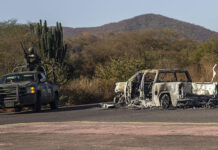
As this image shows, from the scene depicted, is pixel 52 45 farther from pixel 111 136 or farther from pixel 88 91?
pixel 111 136

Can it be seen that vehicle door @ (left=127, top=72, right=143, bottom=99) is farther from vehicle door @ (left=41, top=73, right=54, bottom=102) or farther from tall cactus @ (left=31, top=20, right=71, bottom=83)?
tall cactus @ (left=31, top=20, right=71, bottom=83)

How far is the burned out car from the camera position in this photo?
790 inches

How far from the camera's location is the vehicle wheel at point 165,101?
2067 cm

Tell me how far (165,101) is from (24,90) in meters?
5.97

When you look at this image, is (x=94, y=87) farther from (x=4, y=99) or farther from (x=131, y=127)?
(x=131, y=127)

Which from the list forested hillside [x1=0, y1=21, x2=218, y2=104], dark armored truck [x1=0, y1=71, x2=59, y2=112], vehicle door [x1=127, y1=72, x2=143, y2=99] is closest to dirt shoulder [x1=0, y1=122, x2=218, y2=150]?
dark armored truck [x1=0, y1=71, x2=59, y2=112]

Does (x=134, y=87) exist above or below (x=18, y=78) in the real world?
below

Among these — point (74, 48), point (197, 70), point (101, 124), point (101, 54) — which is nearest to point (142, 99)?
point (101, 124)

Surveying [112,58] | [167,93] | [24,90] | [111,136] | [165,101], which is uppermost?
[112,58]

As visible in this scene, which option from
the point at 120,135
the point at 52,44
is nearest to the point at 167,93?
the point at 120,135

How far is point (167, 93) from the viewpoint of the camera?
816 inches

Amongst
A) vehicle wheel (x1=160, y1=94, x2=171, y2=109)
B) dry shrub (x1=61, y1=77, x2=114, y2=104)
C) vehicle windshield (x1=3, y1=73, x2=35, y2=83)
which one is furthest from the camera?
dry shrub (x1=61, y1=77, x2=114, y2=104)

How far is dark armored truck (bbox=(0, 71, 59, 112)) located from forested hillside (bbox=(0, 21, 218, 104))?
583cm

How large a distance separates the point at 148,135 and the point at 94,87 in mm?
20145
